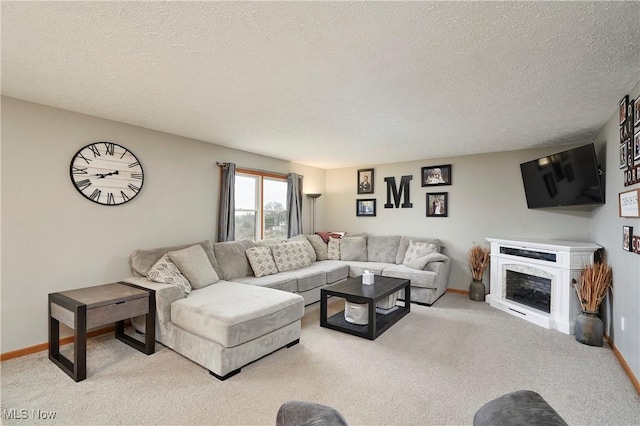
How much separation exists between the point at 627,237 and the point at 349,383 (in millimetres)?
2614

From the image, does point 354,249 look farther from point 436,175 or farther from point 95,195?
point 95,195

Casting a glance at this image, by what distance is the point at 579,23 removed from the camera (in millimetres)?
1638

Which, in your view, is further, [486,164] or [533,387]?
[486,164]

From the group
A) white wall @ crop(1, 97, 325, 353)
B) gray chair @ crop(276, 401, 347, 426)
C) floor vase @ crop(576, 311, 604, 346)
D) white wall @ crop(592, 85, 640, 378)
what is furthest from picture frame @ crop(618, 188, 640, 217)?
white wall @ crop(1, 97, 325, 353)

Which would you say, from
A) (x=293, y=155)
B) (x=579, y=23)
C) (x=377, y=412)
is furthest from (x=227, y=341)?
(x=293, y=155)

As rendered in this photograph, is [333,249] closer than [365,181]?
Yes

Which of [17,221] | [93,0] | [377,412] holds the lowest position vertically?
[377,412]

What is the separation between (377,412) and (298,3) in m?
2.45

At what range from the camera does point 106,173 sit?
335 cm

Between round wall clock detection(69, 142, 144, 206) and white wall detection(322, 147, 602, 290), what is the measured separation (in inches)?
166

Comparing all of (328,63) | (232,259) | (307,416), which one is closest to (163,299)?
(232,259)

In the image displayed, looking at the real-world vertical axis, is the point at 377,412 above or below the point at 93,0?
below

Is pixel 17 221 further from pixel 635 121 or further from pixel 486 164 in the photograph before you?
pixel 486 164

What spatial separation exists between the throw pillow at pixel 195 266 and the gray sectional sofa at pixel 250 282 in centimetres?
1
